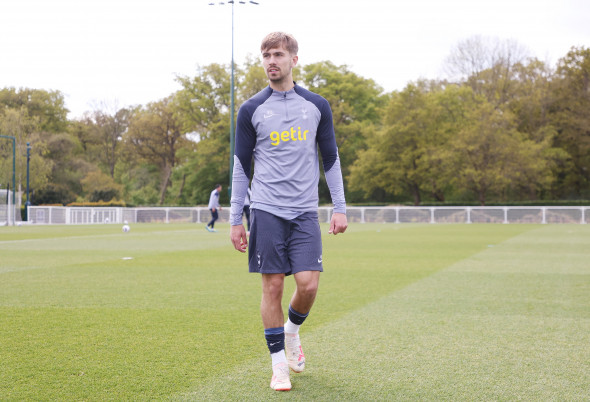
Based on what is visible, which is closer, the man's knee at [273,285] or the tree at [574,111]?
the man's knee at [273,285]

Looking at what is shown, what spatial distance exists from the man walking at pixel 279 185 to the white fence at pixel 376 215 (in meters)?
39.9

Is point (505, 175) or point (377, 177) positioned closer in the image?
point (505, 175)

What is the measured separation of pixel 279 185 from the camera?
4016mm

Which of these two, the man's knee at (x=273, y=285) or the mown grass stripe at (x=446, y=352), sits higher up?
the man's knee at (x=273, y=285)

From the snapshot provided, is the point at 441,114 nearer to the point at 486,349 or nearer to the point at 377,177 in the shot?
the point at 377,177

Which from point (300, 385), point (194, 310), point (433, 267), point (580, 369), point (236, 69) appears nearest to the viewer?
point (300, 385)

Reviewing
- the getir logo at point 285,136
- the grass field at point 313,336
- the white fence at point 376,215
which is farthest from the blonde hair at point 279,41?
the white fence at point 376,215

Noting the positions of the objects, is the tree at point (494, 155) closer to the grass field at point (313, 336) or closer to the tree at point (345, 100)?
the tree at point (345, 100)

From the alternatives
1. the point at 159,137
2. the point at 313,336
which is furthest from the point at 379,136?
the point at 313,336

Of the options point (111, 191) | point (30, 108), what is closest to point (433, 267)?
point (111, 191)

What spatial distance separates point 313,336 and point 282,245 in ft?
5.38

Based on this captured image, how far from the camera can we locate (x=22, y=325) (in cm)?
566

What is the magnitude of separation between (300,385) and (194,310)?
2941 millimetres

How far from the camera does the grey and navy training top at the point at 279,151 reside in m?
4.00
